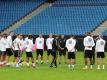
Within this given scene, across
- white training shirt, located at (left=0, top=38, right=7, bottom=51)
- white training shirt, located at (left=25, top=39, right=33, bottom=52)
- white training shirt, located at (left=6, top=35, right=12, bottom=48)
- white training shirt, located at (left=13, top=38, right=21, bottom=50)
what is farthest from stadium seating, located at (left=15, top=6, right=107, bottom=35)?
white training shirt, located at (left=25, top=39, right=33, bottom=52)

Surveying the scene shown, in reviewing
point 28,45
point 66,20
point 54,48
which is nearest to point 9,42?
point 28,45

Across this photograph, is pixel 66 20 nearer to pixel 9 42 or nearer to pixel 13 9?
pixel 13 9

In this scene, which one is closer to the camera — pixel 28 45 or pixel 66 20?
pixel 28 45

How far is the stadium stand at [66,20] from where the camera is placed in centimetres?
5344

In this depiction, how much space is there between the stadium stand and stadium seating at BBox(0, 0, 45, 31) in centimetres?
205

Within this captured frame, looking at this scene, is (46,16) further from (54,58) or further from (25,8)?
(54,58)

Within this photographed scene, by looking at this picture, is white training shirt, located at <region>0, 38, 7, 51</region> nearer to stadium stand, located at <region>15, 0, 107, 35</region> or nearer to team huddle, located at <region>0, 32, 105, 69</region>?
team huddle, located at <region>0, 32, 105, 69</region>

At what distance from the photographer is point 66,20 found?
2184 inches

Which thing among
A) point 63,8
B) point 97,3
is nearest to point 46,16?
point 63,8

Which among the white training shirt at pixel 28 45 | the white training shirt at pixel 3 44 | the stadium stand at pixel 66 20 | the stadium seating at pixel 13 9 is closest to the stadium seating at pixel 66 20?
the stadium stand at pixel 66 20

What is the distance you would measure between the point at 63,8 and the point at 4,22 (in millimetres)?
7487

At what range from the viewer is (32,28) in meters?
54.3

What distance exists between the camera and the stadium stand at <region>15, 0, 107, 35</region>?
5344cm

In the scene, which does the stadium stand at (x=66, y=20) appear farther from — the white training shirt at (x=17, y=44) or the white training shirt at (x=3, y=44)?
the white training shirt at (x=17, y=44)
